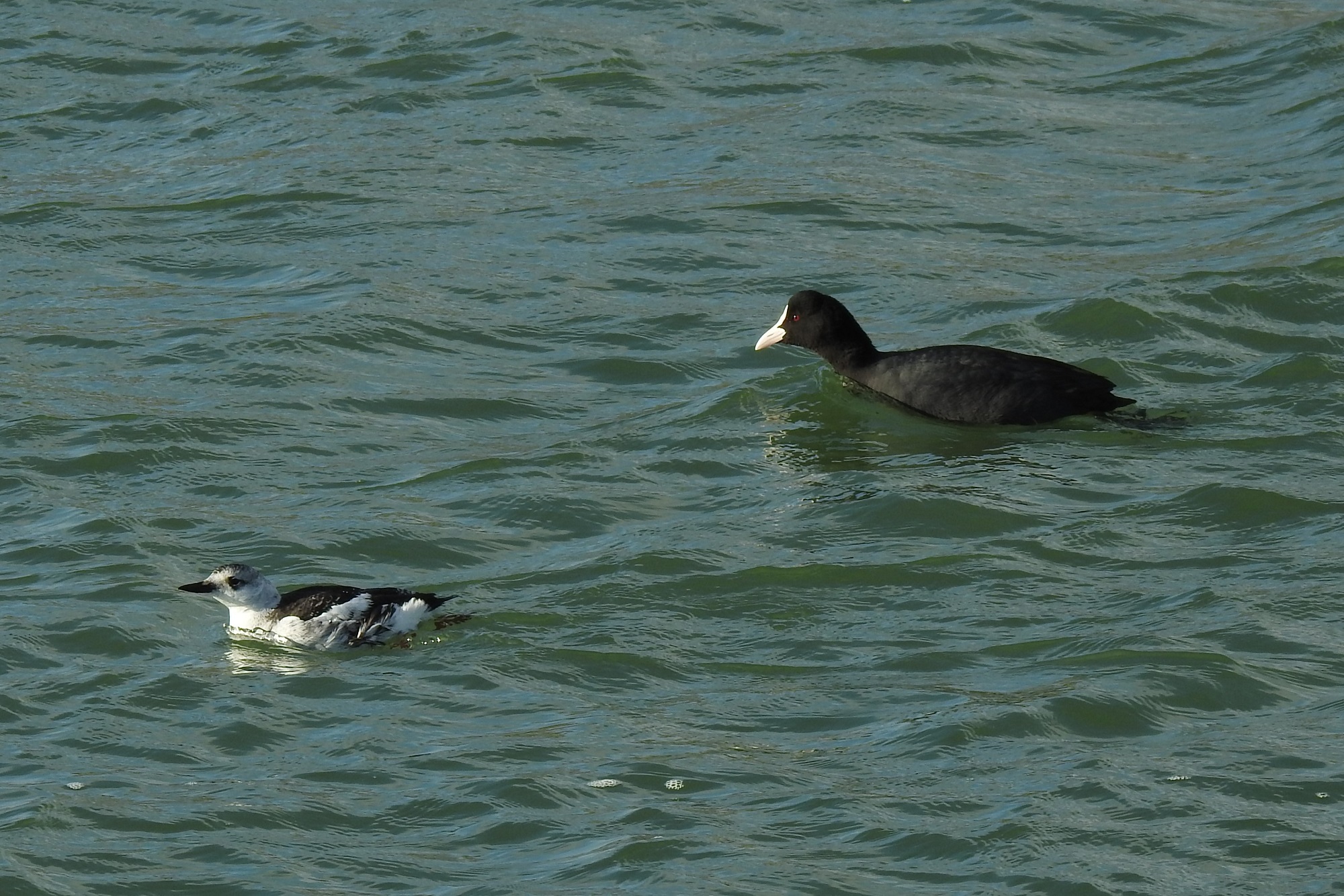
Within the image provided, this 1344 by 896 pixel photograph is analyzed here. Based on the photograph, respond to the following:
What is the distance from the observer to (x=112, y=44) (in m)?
20.5

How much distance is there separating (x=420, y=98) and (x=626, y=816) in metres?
11.9

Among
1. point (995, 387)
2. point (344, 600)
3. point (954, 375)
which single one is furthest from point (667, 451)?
point (344, 600)

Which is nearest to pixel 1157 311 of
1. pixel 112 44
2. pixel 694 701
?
pixel 694 701

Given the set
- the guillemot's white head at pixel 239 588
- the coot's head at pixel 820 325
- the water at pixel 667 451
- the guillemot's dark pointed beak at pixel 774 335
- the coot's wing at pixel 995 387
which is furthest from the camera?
the guillemot's dark pointed beak at pixel 774 335

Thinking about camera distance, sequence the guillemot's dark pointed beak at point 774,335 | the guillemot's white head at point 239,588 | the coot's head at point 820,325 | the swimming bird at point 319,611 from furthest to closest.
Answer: the guillemot's dark pointed beak at point 774,335 < the coot's head at point 820,325 < the guillemot's white head at point 239,588 < the swimming bird at point 319,611

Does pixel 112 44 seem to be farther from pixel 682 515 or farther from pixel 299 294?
pixel 682 515

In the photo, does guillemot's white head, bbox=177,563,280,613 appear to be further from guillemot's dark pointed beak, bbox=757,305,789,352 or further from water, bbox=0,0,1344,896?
guillemot's dark pointed beak, bbox=757,305,789,352

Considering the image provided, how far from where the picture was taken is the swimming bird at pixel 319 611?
9664 mm

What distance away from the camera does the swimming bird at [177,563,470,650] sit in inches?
380

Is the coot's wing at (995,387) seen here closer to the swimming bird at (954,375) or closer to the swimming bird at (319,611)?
the swimming bird at (954,375)

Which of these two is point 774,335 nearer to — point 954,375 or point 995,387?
point 954,375

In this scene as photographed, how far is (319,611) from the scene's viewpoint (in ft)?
32.1

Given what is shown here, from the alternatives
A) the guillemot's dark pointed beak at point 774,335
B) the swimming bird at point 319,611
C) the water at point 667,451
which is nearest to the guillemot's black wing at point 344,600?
the swimming bird at point 319,611

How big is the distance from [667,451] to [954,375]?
175 cm
